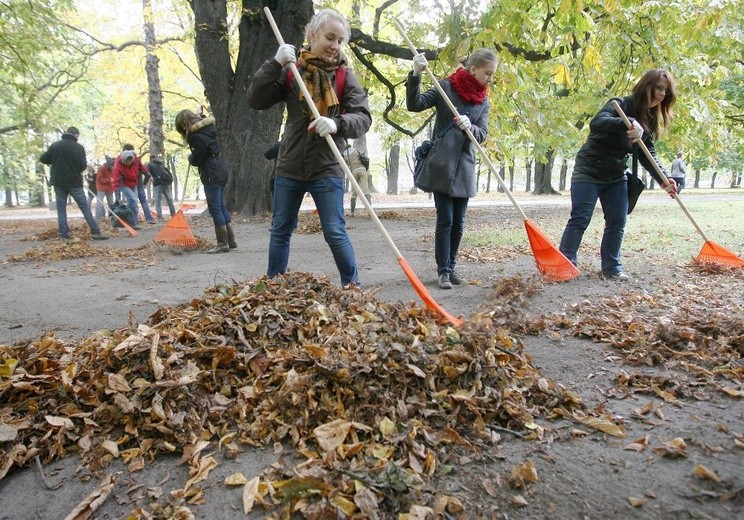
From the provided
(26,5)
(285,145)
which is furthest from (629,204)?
(26,5)

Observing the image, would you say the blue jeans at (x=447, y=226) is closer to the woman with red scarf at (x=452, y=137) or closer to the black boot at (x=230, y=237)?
the woman with red scarf at (x=452, y=137)

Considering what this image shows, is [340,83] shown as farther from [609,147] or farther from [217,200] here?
[217,200]

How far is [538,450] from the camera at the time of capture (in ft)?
6.01

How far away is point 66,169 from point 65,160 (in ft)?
0.52

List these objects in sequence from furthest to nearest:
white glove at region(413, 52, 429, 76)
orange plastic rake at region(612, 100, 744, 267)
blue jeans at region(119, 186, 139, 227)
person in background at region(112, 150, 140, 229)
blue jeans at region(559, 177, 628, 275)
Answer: person in background at region(112, 150, 140, 229)
blue jeans at region(119, 186, 139, 227)
orange plastic rake at region(612, 100, 744, 267)
blue jeans at region(559, 177, 628, 275)
white glove at region(413, 52, 429, 76)

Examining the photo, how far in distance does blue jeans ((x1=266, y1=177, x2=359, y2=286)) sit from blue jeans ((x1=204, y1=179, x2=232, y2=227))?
3.03m

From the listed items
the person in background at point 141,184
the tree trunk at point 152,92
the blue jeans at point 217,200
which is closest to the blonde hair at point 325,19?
Result: the blue jeans at point 217,200

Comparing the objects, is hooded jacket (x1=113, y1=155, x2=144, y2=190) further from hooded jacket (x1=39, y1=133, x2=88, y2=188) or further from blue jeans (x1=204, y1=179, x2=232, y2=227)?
blue jeans (x1=204, y1=179, x2=232, y2=227)

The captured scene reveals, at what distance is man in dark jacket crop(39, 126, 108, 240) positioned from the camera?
322 inches

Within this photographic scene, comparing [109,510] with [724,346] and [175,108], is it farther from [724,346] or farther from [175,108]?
[175,108]

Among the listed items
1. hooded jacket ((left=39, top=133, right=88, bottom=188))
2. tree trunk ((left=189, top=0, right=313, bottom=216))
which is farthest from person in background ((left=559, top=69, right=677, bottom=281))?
hooded jacket ((left=39, top=133, right=88, bottom=188))

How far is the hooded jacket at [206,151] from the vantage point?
6023 millimetres

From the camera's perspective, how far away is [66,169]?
27.2ft

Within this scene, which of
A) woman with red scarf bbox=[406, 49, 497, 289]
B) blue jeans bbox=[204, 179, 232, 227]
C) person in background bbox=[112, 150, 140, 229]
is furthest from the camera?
person in background bbox=[112, 150, 140, 229]
